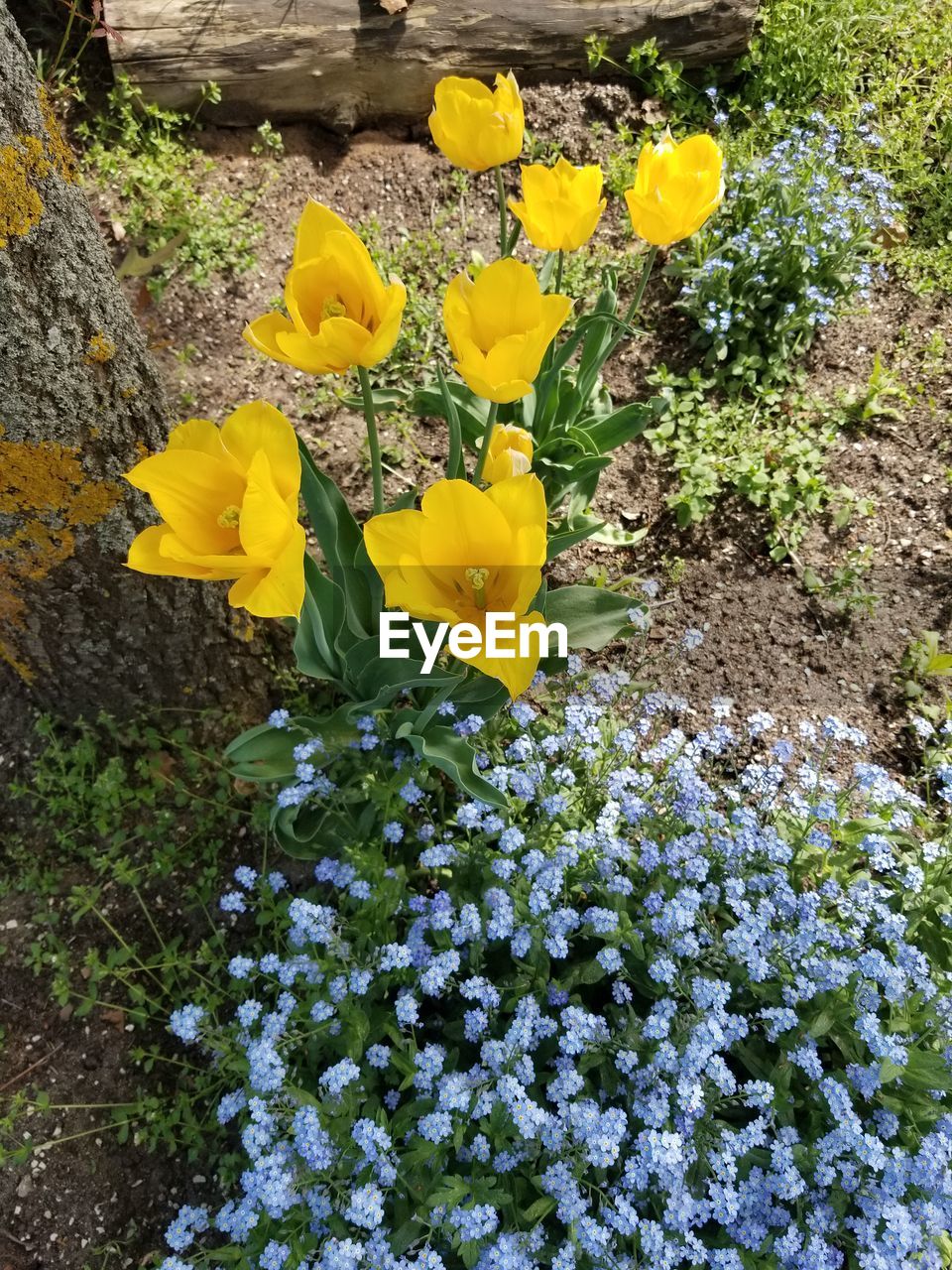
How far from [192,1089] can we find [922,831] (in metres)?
1.72

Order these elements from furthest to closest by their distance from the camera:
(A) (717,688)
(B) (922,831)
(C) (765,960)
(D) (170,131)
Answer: (D) (170,131)
(A) (717,688)
(B) (922,831)
(C) (765,960)

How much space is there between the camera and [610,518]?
268 cm

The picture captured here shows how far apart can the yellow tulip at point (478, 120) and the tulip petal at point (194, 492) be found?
815 mm

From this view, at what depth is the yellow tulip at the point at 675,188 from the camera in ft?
5.34

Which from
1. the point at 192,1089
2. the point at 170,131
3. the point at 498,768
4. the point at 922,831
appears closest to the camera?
the point at 498,768

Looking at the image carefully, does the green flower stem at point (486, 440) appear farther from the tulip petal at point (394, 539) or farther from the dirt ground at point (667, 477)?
the dirt ground at point (667, 477)

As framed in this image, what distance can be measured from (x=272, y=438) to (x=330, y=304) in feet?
0.76

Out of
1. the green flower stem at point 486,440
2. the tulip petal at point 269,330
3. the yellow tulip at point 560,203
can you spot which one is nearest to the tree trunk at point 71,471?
the tulip petal at point 269,330

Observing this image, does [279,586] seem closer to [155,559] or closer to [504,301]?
[155,559]

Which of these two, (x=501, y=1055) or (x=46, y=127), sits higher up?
(x=46, y=127)

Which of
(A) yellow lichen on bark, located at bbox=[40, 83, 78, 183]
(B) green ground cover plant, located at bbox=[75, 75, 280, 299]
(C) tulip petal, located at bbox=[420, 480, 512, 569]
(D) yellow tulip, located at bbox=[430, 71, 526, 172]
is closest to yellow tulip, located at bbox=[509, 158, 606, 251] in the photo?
(D) yellow tulip, located at bbox=[430, 71, 526, 172]

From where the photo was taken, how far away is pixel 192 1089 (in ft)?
6.08

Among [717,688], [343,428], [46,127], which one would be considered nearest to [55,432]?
[46,127]

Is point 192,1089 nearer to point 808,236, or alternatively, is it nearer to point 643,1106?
→ point 643,1106
